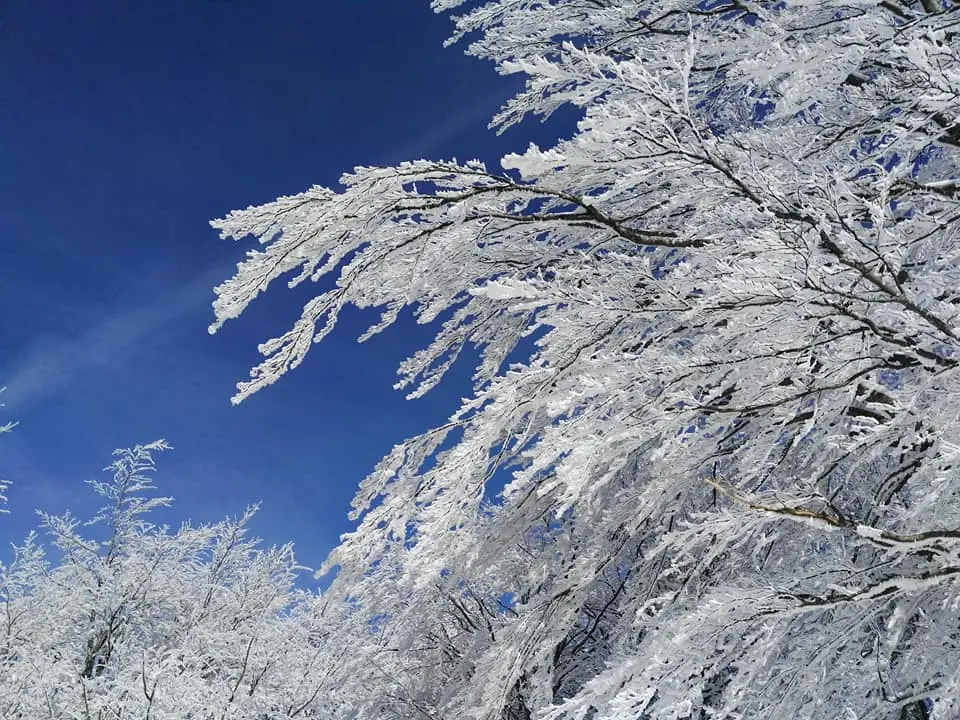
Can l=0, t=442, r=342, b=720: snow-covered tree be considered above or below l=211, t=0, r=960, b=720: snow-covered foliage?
above

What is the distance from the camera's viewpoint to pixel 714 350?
2436mm

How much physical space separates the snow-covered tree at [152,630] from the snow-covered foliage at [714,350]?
6510 mm

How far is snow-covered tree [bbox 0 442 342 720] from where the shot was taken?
843 centimetres

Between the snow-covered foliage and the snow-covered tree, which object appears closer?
the snow-covered foliage

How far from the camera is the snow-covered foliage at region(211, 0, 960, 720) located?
5.94 ft

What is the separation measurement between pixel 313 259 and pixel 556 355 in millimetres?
1122

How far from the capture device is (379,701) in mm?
6535

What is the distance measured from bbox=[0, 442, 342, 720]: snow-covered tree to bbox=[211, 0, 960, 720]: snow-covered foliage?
256 inches

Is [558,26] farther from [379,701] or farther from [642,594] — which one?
[379,701]

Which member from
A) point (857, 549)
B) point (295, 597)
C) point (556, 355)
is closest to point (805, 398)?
point (556, 355)

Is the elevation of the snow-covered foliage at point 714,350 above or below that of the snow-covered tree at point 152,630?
below

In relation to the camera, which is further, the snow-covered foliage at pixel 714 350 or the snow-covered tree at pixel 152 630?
the snow-covered tree at pixel 152 630

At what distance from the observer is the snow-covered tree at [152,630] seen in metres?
8.43

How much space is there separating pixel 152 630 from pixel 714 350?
510 inches
